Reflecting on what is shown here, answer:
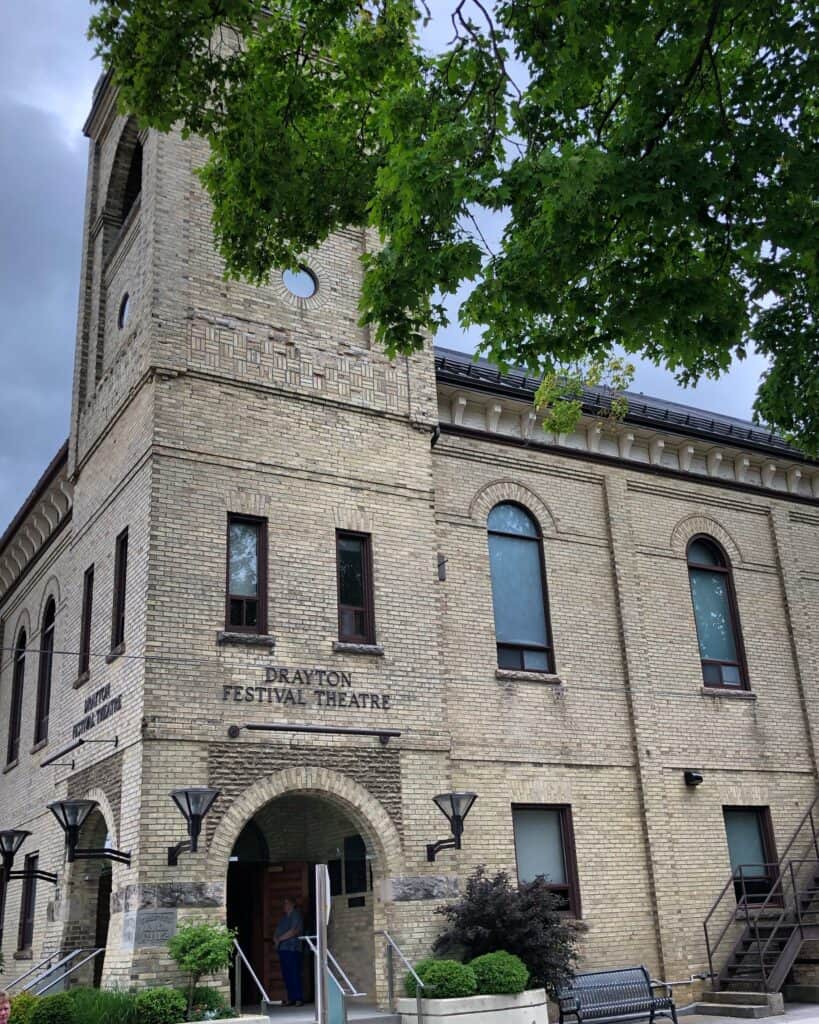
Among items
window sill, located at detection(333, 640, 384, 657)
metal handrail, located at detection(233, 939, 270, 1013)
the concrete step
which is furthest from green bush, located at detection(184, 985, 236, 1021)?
the concrete step

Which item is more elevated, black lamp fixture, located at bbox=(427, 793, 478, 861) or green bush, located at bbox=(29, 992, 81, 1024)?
black lamp fixture, located at bbox=(427, 793, 478, 861)

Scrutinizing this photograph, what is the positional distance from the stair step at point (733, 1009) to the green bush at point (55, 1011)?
9447mm

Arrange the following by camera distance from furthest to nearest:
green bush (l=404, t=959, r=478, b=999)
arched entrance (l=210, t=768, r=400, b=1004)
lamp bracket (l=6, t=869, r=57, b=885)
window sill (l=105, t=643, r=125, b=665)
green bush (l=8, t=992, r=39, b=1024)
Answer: window sill (l=105, t=643, r=125, b=665)
arched entrance (l=210, t=768, r=400, b=1004)
lamp bracket (l=6, t=869, r=57, b=885)
green bush (l=404, t=959, r=478, b=999)
green bush (l=8, t=992, r=39, b=1024)

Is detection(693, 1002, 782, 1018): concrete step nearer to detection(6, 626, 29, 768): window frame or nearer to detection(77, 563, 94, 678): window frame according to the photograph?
detection(77, 563, 94, 678): window frame

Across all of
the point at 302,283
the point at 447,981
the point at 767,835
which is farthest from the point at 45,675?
the point at 767,835

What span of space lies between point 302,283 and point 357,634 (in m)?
5.79

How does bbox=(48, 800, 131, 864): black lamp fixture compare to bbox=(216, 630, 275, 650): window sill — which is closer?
bbox=(48, 800, 131, 864): black lamp fixture

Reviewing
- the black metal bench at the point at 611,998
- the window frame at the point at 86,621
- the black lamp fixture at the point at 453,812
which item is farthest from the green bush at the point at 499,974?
the window frame at the point at 86,621

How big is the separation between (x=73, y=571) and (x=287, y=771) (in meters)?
6.49

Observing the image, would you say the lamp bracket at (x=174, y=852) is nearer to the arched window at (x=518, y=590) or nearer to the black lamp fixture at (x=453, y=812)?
the black lamp fixture at (x=453, y=812)

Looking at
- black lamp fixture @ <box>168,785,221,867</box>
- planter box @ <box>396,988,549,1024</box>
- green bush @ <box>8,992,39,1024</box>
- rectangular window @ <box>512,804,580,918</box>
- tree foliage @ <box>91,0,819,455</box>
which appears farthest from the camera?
rectangular window @ <box>512,804,580,918</box>

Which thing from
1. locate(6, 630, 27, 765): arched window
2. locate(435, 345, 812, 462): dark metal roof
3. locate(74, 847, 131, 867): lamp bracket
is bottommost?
locate(74, 847, 131, 867): lamp bracket

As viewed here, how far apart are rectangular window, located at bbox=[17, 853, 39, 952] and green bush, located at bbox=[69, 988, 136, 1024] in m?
6.75

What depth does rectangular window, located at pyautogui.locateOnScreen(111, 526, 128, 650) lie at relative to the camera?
1586 centimetres
